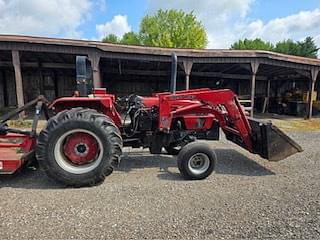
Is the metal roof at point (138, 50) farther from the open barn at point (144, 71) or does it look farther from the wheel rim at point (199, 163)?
the wheel rim at point (199, 163)

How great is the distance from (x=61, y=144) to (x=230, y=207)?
254 cm

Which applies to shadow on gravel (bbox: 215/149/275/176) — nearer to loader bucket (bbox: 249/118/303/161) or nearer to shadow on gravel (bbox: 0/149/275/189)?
A: shadow on gravel (bbox: 0/149/275/189)

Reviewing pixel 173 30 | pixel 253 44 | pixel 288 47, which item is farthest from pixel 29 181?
pixel 253 44

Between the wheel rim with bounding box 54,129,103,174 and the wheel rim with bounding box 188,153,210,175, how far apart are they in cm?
149

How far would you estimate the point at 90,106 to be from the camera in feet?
16.1

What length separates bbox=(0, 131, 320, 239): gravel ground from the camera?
300 centimetres

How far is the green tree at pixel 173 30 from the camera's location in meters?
43.1

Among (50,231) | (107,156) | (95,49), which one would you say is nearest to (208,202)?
(107,156)

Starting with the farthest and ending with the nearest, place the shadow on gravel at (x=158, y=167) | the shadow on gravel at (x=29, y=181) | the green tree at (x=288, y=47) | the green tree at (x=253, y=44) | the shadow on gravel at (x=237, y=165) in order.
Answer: the green tree at (x=253, y=44) < the green tree at (x=288, y=47) < the shadow on gravel at (x=237, y=165) < the shadow on gravel at (x=158, y=167) < the shadow on gravel at (x=29, y=181)

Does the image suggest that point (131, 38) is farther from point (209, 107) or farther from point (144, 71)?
point (209, 107)

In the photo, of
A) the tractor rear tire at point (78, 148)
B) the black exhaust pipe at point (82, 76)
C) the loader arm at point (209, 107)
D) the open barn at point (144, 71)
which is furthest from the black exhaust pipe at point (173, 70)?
the open barn at point (144, 71)

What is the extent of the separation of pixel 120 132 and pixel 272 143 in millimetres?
2630

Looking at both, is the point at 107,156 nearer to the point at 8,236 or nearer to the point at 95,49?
the point at 8,236

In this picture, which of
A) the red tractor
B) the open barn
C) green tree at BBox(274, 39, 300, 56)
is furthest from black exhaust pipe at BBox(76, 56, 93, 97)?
green tree at BBox(274, 39, 300, 56)
